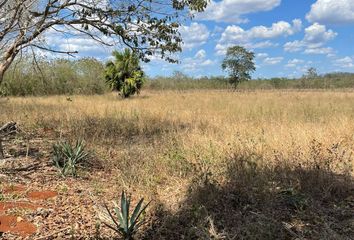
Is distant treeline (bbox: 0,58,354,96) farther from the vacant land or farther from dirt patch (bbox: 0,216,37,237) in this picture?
dirt patch (bbox: 0,216,37,237)

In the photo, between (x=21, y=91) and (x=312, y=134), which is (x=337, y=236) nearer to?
(x=312, y=134)

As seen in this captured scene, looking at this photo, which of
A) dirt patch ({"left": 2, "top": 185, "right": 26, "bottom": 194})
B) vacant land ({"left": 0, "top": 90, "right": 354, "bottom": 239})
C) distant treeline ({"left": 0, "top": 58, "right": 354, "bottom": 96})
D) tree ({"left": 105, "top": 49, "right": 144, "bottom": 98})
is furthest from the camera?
tree ({"left": 105, "top": 49, "right": 144, "bottom": 98})

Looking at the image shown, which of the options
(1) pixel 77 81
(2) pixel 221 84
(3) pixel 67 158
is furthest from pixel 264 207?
(2) pixel 221 84

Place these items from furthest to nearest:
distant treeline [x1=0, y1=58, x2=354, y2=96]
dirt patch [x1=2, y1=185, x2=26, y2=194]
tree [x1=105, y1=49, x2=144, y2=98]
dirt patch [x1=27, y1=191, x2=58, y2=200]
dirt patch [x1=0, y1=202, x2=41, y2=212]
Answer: tree [x1=105, y1=49, x2=144, y2=98], distant treeline [x1=0, y1=58, x2=354, y2=96], dirt patch [x1=2, y1=185, x2=26, y2=194], dirt patch [x1=27, y1=191, x2=58, y2=200], dirt patch [x1=0, y1=202, x2=41, y2=212]

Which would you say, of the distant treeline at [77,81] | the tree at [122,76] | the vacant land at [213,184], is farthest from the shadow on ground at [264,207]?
the tree at [122,76]

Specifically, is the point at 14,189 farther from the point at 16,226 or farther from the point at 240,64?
the point at 240,64

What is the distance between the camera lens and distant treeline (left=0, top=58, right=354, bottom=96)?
33.4 ft

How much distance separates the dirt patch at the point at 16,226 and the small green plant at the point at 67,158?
197cm

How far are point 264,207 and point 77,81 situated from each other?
121ft

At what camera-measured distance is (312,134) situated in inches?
358

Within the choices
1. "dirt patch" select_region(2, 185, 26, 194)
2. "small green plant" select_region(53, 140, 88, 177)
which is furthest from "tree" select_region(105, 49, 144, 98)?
"dirt patch" select_region(2, 185, 26, 194)

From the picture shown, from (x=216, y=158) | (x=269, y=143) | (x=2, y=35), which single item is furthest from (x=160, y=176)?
(x=2, y=35)

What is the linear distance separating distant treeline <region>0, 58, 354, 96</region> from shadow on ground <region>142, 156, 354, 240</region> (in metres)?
5.18

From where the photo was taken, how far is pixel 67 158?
7465mm
